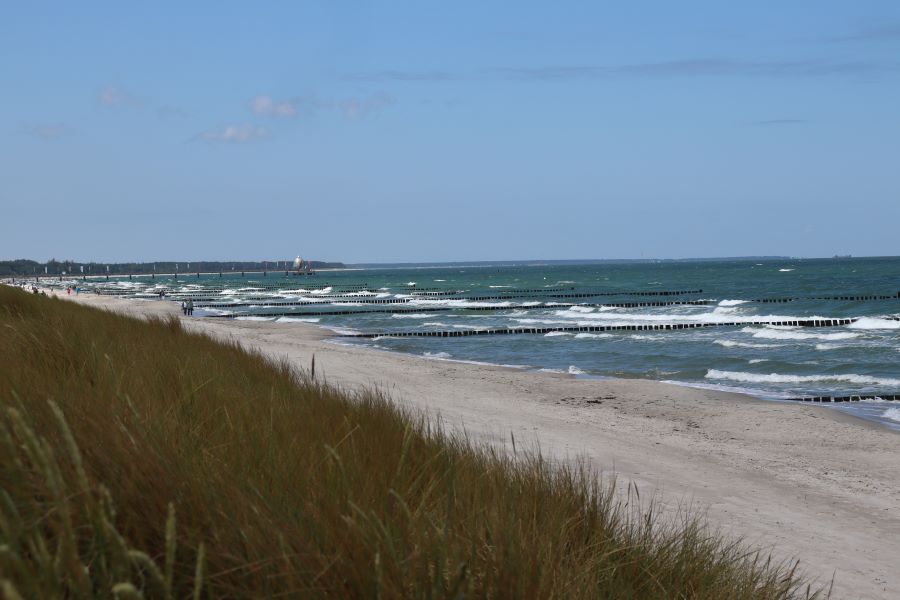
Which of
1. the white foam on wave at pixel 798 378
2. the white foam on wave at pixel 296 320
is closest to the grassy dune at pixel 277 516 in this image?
the white foam on wave at pixel 798 378

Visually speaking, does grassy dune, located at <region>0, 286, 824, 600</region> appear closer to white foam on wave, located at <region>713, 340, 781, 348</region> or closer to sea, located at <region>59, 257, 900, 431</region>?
sea, located at <region>59, 257, 900, 431</region>

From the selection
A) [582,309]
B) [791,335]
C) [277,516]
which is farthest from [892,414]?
[582,309]

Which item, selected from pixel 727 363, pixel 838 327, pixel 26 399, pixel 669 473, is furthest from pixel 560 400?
pixel 838 327

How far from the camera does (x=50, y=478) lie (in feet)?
4.86

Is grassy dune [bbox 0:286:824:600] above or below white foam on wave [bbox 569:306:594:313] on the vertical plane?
above

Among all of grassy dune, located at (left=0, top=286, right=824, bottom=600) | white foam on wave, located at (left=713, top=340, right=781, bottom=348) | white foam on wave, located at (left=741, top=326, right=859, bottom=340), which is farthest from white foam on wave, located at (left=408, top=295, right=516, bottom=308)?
grassy dune, located at (left=0, top=286, right=824, bottom=600)

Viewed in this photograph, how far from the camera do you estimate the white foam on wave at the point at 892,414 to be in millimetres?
14445

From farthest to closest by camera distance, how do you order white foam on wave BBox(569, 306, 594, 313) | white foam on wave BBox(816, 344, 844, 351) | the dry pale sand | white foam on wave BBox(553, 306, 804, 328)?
white foam on wave BBox(569, 306, 594, 313), white foam on wave BBox(553, 306, 804, 328), white foam on wave BBox(816, 344, 844, 351), the dry pale sand

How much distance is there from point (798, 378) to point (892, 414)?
4.96 meters

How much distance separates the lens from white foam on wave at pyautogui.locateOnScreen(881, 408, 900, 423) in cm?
1445

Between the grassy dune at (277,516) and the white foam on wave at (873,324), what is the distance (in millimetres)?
33150

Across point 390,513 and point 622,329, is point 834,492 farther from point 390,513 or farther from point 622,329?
point 622,329

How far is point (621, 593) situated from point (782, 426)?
37.6 feet

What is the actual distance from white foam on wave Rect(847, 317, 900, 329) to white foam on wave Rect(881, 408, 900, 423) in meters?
19.9
